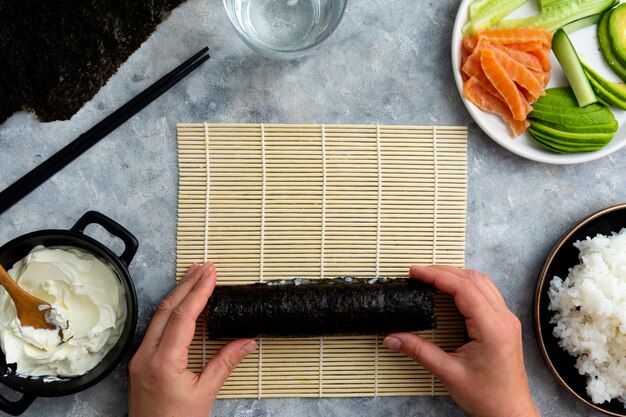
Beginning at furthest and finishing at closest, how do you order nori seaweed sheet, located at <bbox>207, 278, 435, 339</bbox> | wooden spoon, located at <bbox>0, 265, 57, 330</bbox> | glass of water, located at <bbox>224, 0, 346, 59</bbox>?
glass of water, located at <bbox>224, 0, 346, 59</bbox>, nori seaweed sheet, located at <bbox>207, 278, 435, 339</bbox>, wooden spoon, located at <bbox>0, 265, 57, 330</bbox>

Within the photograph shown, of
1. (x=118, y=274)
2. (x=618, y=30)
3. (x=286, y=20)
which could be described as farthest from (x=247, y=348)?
(x=618, y=30)

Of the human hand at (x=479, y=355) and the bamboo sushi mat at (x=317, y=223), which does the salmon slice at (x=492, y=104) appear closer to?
the bamboo sushi mat at (x=317, y=223)

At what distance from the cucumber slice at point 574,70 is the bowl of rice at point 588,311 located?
1.06 ft

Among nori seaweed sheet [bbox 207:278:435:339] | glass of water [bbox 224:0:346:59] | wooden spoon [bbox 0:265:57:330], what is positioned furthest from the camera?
glass of water [bbox 224:0:346:59]

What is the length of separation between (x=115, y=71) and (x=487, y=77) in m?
1.05

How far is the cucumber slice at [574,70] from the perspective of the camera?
5.51 ft

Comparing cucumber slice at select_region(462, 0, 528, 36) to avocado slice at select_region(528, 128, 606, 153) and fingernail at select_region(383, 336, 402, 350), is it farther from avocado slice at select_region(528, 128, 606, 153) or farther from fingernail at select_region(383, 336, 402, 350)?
fingernail at select_region(383, 336, 402, 350)

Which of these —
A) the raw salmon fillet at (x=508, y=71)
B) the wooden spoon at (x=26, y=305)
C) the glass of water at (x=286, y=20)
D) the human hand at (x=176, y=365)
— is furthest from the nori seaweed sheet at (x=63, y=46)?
the raw salmon fillet at (x=508, y=71)

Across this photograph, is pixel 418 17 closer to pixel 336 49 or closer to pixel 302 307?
pixel 336 49

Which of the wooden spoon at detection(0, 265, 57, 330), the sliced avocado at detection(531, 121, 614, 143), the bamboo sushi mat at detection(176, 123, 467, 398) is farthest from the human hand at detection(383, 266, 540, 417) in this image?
the wooden spoon at detection(0, 265, 57, 330)

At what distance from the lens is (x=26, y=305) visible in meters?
1.46

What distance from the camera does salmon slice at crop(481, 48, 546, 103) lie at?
1.64 metres

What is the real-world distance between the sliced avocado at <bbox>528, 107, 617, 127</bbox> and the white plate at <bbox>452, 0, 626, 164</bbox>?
8 cm

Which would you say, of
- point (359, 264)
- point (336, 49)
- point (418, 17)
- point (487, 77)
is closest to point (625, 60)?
point (487, 77)
